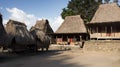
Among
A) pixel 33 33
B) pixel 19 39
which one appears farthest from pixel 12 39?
pixel 33 33

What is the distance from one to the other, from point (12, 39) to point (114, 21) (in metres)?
14.3

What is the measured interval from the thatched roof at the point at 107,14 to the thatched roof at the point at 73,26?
20.3 ft

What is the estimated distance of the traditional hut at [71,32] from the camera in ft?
130

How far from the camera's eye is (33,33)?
1119 inches

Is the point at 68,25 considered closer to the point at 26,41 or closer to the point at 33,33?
the point at 33,33

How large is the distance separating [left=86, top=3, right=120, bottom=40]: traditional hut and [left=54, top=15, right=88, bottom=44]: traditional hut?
6096 millimetres

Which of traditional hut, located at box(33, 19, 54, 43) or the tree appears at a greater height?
the tree

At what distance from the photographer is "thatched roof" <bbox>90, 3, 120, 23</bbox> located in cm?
3129

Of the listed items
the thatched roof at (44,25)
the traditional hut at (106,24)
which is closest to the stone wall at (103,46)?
the traditional hut at (106,24)

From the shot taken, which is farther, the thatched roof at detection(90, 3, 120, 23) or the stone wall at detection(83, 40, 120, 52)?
the thatched roof at detection(90, 3, 120, 23)

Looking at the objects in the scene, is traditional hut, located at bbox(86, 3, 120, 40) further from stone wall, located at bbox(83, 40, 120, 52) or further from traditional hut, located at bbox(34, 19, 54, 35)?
traditional hut, located at bbox(34, 19, 54, 35)

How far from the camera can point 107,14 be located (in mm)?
32562

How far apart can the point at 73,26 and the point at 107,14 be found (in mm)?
9316

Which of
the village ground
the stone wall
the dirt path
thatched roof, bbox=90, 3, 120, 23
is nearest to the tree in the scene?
thatched roof, bbox=90, 3, 120, 23
